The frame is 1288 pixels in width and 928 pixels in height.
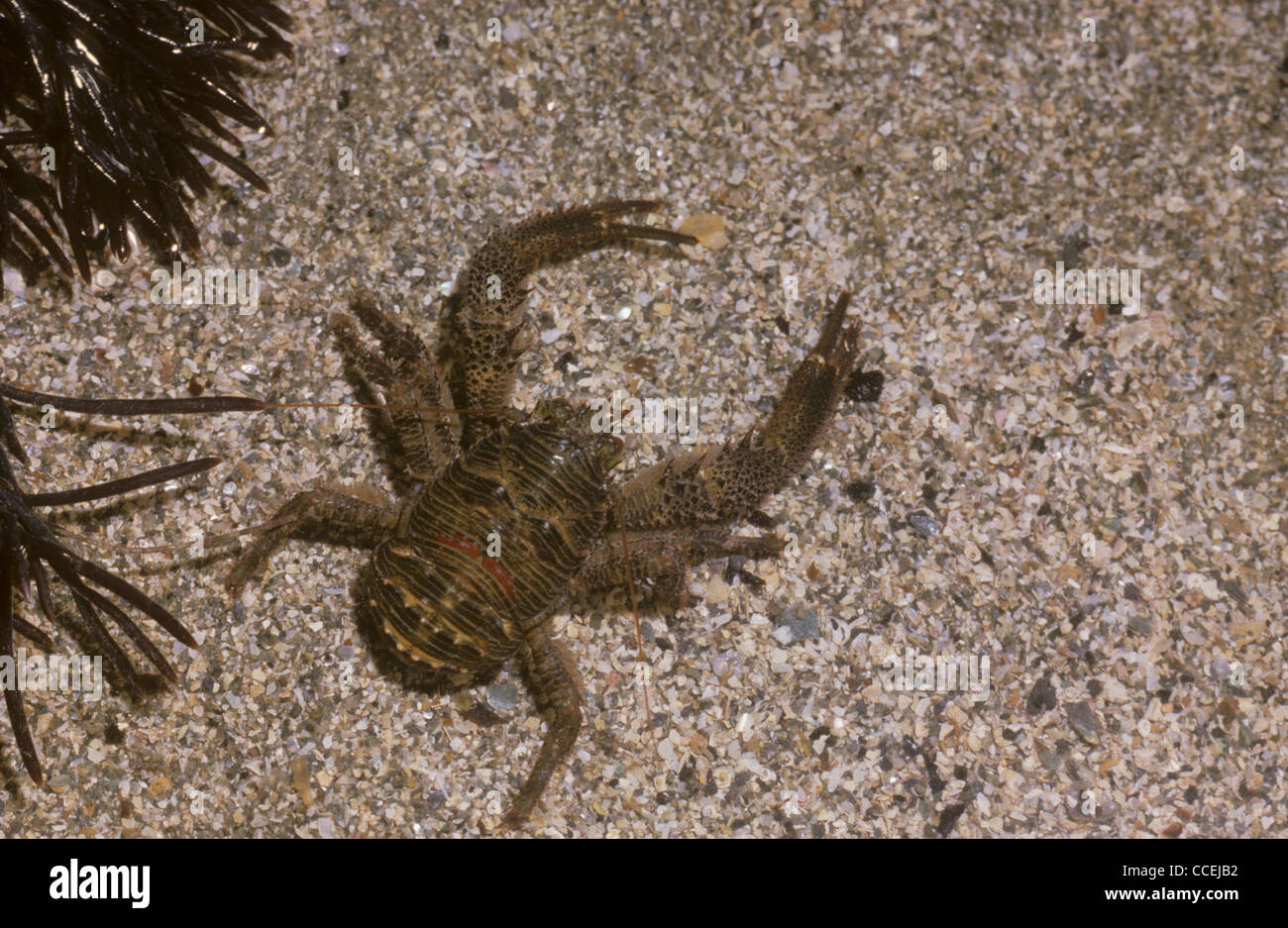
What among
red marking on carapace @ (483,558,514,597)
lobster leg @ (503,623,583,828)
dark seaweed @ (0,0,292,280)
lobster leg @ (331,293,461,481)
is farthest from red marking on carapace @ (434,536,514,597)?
dark seaweed @ (0,0,292,280)

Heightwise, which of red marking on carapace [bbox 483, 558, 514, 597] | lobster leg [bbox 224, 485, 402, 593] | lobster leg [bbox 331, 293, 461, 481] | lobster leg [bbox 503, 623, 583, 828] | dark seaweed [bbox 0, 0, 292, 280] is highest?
dark seaweed [bbox 0, 0, 292, 280]

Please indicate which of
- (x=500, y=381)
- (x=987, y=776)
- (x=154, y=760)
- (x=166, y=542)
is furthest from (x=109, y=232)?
(x=987, y=776)

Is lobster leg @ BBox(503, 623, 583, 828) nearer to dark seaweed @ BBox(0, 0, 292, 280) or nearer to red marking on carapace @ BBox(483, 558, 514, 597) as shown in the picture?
red marking on carapace @ BBox(483, 558, 514, 597)

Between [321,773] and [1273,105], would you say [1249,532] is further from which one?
[321,773]

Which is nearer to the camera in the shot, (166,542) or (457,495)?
(457,495)

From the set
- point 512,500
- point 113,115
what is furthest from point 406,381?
point 113,115

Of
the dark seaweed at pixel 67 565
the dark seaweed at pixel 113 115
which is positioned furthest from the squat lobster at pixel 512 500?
the dark seaweed at pixel 113 115

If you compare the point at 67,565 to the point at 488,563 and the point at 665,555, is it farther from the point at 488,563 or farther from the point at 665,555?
the point at 665,555
